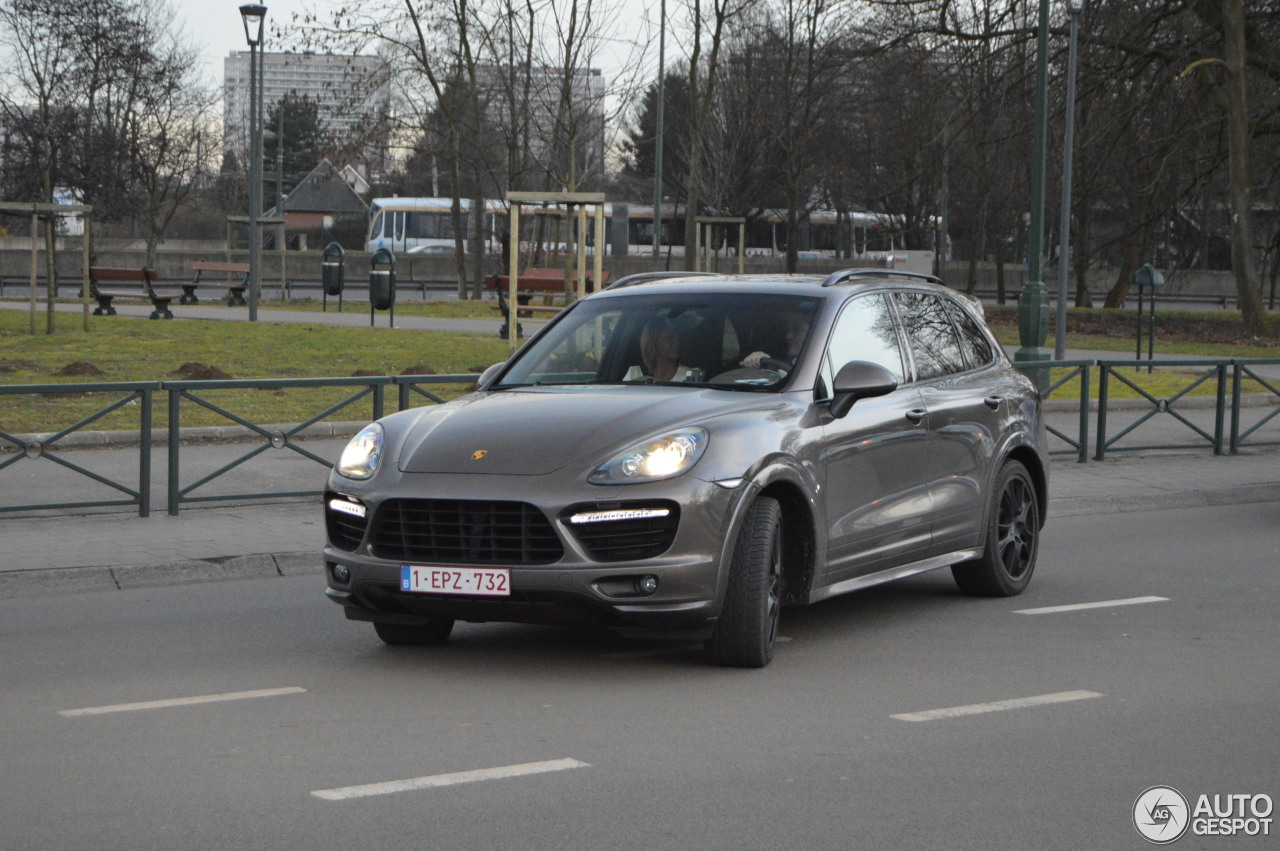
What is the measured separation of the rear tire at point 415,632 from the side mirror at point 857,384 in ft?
6.49

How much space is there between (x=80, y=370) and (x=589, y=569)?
46.4 ft

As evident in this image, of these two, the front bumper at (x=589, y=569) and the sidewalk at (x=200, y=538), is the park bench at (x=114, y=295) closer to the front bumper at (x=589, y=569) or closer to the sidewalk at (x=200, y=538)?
the sidewalk at (x=200, y=538)

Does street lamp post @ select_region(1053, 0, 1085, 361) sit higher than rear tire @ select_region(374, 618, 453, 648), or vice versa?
street lamp post @ select_region(1053, 0, 1085, 361)

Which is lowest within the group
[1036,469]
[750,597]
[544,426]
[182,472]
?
[182,472]

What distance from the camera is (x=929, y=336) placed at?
28.5 ft

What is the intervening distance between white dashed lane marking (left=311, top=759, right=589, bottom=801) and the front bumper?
1023mm

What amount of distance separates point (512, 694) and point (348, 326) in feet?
80.2

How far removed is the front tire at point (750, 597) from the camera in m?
6.66

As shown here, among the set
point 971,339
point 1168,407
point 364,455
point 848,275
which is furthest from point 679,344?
point 1168,407

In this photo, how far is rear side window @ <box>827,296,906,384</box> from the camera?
7750mm

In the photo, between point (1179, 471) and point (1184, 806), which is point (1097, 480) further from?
point (1184, 806)

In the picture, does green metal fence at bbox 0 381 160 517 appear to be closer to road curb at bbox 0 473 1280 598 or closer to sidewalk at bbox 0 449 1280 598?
sidewalk at bbox 0 449 1280 598

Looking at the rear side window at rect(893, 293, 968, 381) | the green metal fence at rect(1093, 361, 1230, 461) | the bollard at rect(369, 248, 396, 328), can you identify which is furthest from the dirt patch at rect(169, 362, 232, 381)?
the rear side window at rect(893, 293, 968, 381)

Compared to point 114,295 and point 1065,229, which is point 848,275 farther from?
point 114,295
